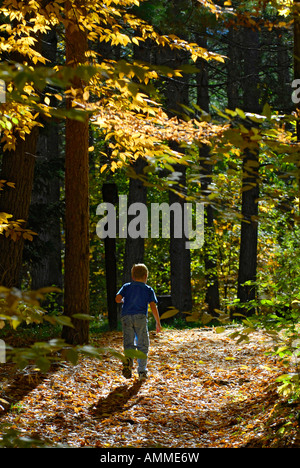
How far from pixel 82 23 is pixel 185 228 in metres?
12.0

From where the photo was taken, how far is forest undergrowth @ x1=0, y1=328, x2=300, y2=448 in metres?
4.94

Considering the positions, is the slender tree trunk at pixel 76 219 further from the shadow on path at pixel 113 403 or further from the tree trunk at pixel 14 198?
the shadow on path at pixel 113 403

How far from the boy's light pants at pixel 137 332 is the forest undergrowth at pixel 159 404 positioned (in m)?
0.45

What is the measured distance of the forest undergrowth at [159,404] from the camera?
4938mm

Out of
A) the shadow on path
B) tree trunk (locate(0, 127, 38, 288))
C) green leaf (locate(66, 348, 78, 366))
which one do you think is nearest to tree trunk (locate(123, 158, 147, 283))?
tree trunk (locate(0, 127, 38, 288))

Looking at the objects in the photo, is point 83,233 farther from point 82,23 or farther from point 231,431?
point 231,431

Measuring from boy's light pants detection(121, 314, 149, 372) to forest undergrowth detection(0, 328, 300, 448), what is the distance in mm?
454

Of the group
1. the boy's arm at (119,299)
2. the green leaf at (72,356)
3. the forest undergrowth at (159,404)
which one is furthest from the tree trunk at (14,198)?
the green leaf at (72,356)

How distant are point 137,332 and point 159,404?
1.21 metres

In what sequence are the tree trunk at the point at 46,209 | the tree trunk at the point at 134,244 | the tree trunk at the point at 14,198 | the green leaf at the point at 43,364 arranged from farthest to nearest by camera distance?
the tree trunk at the point at 134,244 → the tree trunk at the point at 46,209 → the tree trunk at the point at 14,198 → the green leaf at the point at 43,364

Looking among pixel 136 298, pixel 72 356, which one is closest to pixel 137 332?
pixel 136 298

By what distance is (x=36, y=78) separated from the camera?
84.5 inches

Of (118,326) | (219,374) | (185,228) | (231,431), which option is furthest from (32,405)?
(185,228)

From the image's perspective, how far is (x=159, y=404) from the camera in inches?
249
